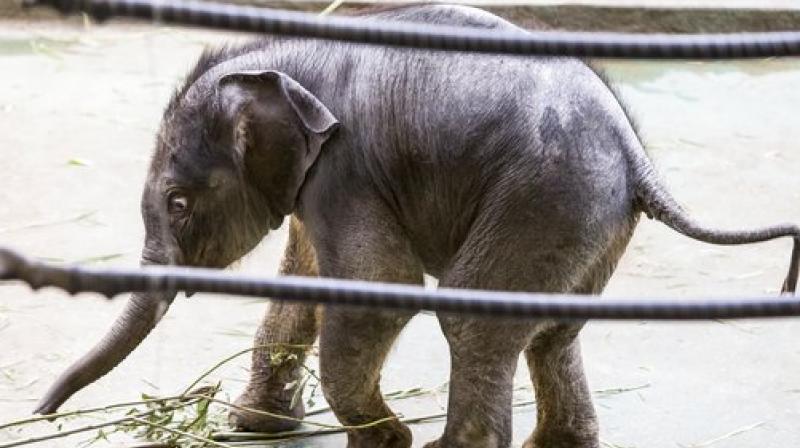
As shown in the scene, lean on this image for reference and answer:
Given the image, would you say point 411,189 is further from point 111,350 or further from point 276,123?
point 111,350

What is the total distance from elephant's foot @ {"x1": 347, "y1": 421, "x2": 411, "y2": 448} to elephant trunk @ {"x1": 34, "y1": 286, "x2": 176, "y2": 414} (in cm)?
57

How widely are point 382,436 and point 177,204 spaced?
762 millimetres

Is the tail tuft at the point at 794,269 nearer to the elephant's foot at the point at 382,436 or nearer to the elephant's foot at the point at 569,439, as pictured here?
the elephant's foot at the point at 569,439

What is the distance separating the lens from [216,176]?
351cm

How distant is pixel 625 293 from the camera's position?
4.76 meters

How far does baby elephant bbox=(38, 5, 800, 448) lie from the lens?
324 cm

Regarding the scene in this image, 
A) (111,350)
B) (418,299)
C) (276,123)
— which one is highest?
(418,299)

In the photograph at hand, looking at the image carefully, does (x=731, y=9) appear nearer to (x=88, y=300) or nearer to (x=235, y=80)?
(x=88, y=300)

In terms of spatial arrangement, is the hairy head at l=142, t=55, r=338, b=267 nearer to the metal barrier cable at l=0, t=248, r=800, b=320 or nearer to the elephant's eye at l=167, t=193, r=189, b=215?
the elephant's eye at l=167, t=193, r=189, b=215

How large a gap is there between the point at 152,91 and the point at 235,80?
10.3 ft

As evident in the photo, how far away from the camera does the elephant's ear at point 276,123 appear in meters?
3.37

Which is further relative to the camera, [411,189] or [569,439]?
[569,439]

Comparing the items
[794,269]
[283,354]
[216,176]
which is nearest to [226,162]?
[216,176]

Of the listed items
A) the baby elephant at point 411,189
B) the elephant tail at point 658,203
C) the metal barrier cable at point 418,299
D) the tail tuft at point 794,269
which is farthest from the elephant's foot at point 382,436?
the metal barrier cable at point 418,299
